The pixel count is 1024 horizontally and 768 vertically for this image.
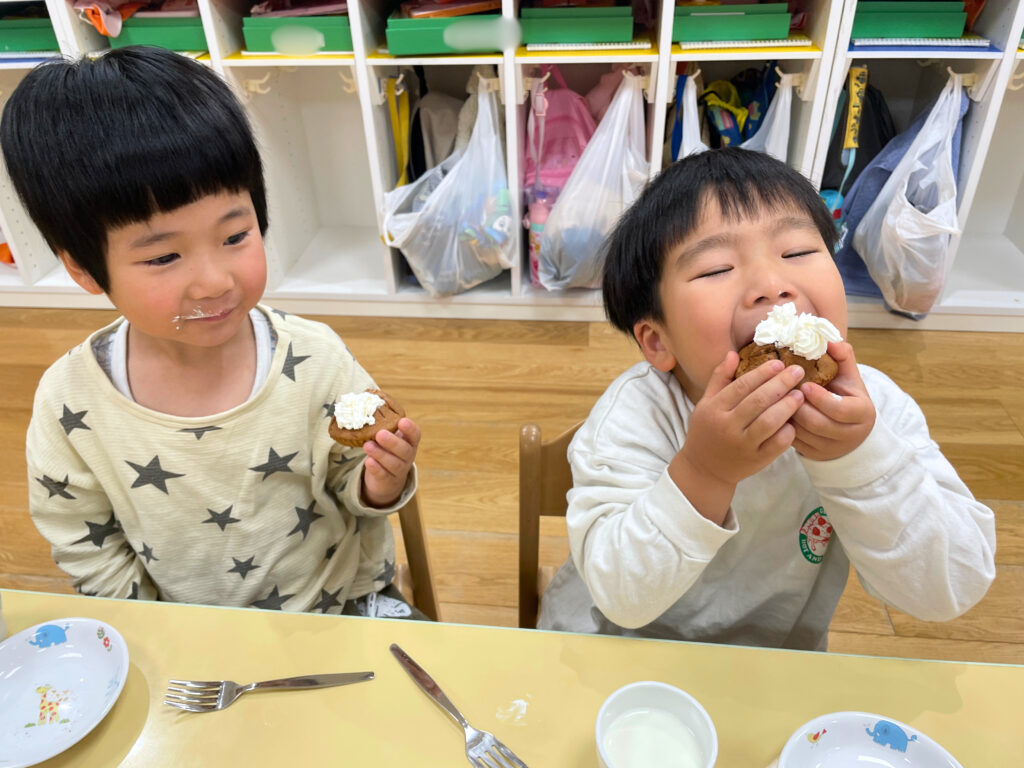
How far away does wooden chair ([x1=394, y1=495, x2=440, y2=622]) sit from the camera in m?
1.03

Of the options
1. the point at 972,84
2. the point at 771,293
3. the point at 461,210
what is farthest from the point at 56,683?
the point at 972,84

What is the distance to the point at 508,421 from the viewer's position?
219cm

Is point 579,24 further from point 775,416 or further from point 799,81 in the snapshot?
point 775,416

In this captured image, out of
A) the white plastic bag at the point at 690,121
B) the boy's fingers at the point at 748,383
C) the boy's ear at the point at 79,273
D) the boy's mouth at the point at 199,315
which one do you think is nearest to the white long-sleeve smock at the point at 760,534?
the boy's fingers at the point at 748,383

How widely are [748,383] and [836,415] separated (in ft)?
0.27

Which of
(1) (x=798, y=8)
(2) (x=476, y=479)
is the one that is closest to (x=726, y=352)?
(2) (x=476, y=479)

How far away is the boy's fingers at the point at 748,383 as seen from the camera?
2.15ft

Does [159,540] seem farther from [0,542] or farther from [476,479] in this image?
[0,542]

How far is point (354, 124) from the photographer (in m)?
2.89

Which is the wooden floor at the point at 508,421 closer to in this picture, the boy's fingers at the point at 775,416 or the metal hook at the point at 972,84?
the metal hook at the point at 972,84

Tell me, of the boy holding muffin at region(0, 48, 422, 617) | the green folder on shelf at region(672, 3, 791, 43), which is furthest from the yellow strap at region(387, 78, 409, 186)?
the boy holding muffin at region(0, 48, 422, 617)

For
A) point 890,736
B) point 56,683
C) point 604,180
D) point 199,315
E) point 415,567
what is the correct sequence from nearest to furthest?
point 890,736
point 56,683
point 199,315
point 415,567
point 604,180

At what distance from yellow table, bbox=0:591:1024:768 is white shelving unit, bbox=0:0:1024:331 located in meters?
1.90

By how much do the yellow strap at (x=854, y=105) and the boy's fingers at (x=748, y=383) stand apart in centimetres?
192
